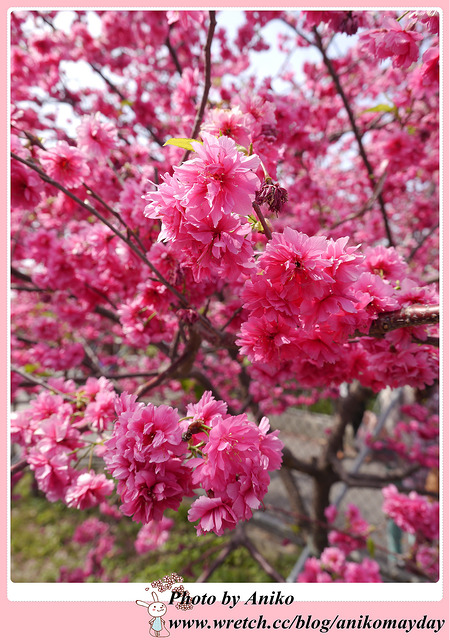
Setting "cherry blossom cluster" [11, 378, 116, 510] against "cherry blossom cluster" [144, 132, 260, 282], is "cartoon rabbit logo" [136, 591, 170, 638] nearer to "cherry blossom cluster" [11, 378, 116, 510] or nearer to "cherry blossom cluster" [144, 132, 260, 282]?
→ "cherry blossom cluster" [11, 378, 116, 510]

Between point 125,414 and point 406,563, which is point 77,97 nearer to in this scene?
point 125,414

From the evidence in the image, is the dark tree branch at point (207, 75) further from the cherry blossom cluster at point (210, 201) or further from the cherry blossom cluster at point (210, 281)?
the cherry blossom cluster at point (210, 201)

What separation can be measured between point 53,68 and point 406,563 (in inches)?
210

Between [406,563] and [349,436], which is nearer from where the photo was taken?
[406,563]

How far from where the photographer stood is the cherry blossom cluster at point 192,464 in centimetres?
90

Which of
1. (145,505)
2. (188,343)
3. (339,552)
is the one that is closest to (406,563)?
(339,552)

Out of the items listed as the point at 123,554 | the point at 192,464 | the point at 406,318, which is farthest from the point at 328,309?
the point at 123,554

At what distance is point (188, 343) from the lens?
170 centimetres

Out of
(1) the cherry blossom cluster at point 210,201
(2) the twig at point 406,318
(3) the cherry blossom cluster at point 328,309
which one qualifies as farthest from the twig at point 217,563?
(1) the cherry blossom cluster at point 210,201

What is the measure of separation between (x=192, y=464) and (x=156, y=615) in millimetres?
708

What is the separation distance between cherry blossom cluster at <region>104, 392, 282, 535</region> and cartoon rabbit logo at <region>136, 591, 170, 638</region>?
1.60ft

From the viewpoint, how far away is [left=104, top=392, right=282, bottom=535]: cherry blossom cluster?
904 mm

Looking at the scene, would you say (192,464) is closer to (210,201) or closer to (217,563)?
(210,201)

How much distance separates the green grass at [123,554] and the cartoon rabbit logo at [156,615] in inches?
120
